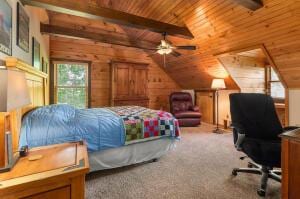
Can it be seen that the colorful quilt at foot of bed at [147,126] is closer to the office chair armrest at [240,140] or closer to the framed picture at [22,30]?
the office chair armrest at [240,140]

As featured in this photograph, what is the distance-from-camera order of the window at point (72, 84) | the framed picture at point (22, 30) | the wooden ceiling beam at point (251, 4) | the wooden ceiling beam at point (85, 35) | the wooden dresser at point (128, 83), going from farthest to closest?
the wooden dresser at point (128, 83)
the window at point (72, 84)
the wooden ceiling beam at point (85, 35)
the wooden ceiling beam at point (251, 4)
the framed picture at point (22, 30)

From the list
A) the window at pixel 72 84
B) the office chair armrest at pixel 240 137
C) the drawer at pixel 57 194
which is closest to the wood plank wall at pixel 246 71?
the office chair armrest at pixel 240 137

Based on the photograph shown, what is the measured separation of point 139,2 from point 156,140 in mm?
2906

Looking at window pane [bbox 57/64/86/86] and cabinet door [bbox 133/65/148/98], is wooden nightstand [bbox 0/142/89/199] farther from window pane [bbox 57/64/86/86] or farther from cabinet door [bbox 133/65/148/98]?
cabinet door [bbox 133/65/148/98]

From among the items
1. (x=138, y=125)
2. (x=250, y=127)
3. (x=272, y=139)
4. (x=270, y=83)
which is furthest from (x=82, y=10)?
(x=270, y=83)

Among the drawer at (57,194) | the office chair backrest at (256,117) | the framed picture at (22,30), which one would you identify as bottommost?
the drawer at (57,194)

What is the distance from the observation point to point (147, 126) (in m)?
2.83

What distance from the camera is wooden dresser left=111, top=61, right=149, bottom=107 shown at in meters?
5.45

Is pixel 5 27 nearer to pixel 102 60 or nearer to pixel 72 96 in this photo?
pixel 72 96

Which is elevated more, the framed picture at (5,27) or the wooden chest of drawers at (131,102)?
the framed picture at (5,27)

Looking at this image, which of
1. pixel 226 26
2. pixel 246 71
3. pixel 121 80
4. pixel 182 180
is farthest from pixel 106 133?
pixel 246 71

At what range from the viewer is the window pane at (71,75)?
5211 millimetres

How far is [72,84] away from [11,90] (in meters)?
4.61

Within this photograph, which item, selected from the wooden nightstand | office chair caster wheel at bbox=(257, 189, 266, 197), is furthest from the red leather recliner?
the wooden nightstand
